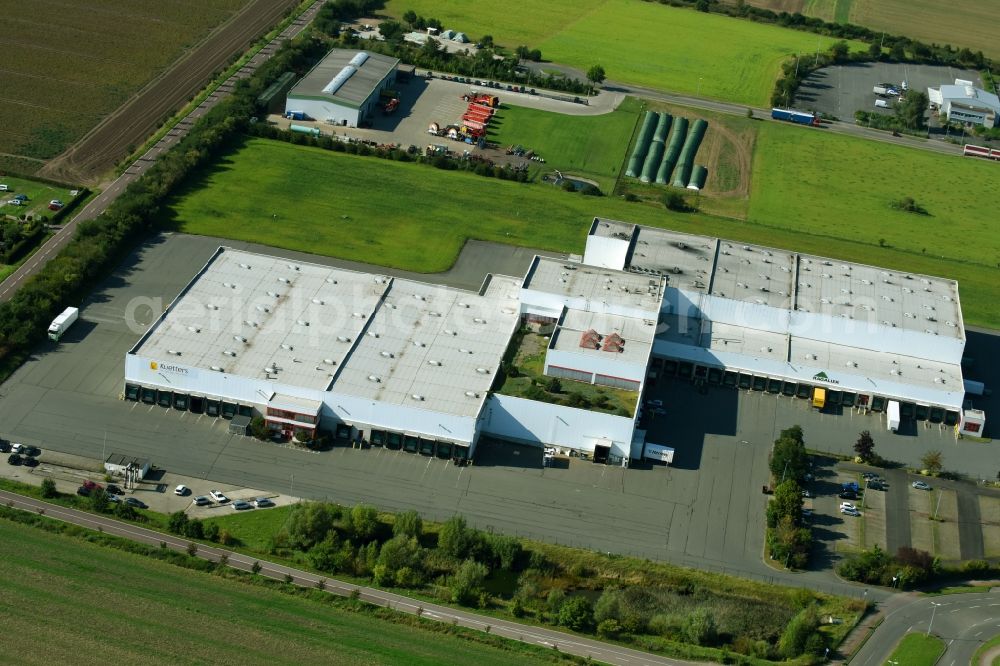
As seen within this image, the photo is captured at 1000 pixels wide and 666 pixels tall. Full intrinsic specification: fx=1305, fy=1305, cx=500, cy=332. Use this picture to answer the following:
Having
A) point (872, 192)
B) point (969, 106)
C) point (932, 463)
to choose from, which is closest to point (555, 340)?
point (932, 463)

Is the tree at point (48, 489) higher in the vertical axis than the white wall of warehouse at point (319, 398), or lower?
lower

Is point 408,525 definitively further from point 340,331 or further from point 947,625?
point 947,625

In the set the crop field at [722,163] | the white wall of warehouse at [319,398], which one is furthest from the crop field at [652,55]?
the white wall of warehouse at [319,398]

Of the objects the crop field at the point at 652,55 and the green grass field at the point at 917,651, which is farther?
the crop field at the point at 652,55

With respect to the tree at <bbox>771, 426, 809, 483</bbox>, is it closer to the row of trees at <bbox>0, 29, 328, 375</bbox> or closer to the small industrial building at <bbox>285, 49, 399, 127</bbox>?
the row of trees at <bbox>0, 29, 328, 375</bbox>

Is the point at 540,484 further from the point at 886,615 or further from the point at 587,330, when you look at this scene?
the point at 886,615

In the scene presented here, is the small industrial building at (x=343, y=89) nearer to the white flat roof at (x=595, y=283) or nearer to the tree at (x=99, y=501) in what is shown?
the white flat roof at (x=595, y=283)

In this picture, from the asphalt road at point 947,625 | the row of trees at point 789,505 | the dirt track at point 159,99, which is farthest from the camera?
the dirt track at point 159,99
